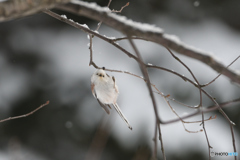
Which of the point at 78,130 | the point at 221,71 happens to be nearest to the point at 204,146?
the point at 78,130

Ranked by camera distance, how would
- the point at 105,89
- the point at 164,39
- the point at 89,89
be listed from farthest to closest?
the point at 89,89
the point at 105,89
the point at 164,39

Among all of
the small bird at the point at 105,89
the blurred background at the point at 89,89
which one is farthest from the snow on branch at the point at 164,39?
the blurred background at the point at 89,89

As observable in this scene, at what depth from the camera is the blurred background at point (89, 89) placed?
10.7 ft

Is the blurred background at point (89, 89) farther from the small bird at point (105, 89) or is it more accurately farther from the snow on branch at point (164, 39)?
the snow on branch at point (164, 39)

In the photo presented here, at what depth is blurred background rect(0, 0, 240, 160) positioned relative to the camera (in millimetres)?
3262

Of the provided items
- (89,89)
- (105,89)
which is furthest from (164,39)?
(89,89)

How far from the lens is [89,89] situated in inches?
135

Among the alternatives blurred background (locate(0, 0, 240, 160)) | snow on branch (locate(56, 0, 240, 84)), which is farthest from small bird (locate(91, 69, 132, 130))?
blurred background (locate(0, 0, 240, 160))

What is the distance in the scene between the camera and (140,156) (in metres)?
0.53

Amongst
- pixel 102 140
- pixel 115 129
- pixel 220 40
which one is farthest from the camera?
pixel 220 40

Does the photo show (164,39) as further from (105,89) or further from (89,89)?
(89,89)

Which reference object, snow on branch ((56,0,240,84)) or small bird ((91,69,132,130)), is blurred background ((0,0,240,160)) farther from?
snow on branch ((56,0,240,84))

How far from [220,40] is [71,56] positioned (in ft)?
7.21

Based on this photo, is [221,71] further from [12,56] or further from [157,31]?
[12,56]
